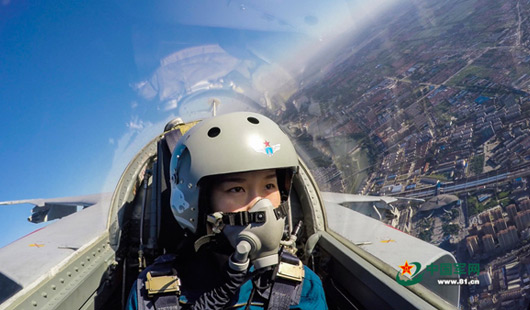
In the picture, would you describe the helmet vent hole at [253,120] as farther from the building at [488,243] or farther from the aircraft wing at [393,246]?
the building at [488,243]

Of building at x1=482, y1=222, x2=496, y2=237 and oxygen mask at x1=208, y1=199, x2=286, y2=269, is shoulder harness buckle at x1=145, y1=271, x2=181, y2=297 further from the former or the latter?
building at x1=482, y1=222, x2=496, y2=237

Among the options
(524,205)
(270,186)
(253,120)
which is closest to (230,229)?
(270,186)

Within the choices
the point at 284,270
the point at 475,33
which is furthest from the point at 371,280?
the point at 475,33

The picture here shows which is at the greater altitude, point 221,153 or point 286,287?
point 221,153

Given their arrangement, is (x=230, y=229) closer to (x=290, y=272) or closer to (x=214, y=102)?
(x=290, y=272)

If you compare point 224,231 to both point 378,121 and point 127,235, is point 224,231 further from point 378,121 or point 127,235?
point 378,121

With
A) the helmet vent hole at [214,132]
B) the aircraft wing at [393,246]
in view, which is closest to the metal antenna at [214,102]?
the helmet vent hole at [214,132]

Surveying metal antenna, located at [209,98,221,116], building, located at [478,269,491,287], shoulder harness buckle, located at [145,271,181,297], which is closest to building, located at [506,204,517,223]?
building, located at [478,269,491,287]
